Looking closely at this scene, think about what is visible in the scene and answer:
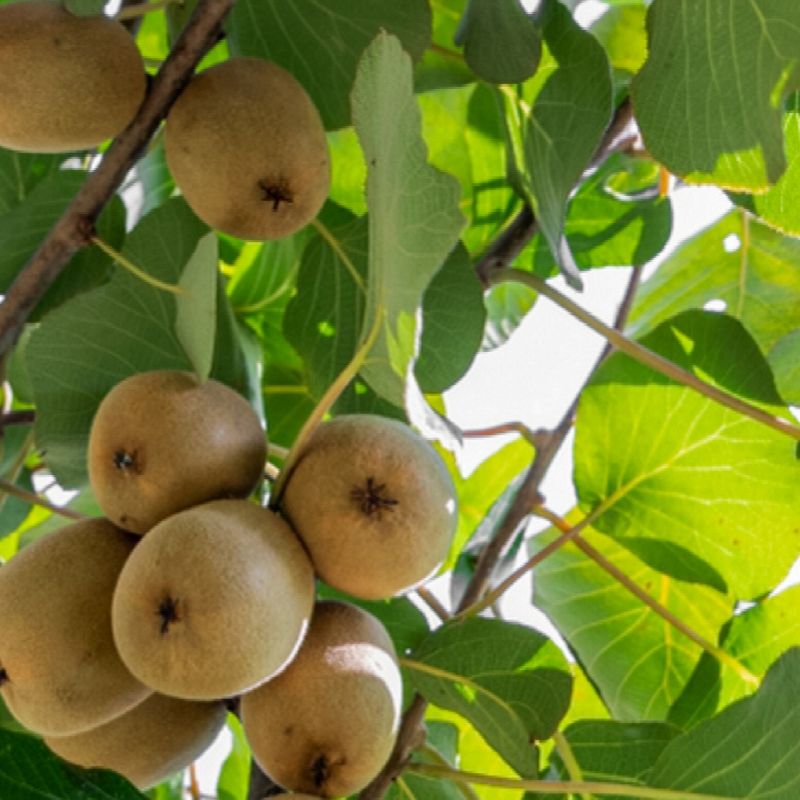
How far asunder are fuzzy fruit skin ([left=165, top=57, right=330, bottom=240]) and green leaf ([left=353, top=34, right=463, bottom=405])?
14cm

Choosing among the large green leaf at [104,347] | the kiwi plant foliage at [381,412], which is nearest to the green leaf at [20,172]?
the kiwi plant foliage at [381,412]

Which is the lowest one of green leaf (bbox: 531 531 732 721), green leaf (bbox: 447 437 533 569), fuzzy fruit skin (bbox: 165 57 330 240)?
green leaf (bbox: 447 437 533 569)

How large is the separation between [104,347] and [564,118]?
0.32 metres

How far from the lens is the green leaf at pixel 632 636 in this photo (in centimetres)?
113

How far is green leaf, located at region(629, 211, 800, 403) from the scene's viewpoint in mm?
1336

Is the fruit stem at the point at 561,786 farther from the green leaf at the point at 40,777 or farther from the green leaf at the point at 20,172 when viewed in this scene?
the green leaf at the point at 20,172

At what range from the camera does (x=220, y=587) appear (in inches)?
26.4

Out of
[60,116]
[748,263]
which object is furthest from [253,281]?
[748,263]

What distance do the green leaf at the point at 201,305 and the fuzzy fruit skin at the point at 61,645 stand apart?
0.12 metres

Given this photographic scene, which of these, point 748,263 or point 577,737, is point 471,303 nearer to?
point 577,737

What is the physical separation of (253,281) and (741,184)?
1.54ft

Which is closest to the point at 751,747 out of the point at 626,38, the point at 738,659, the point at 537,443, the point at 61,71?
the point at 738,659

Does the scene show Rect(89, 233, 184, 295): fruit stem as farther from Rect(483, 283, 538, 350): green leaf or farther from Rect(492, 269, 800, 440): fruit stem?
Rect(483, 283, 538, 350): green leaf

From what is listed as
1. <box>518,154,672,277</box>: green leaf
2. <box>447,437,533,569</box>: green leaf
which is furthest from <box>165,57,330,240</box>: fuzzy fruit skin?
<box>447,437,533,569</box>: green leaf
